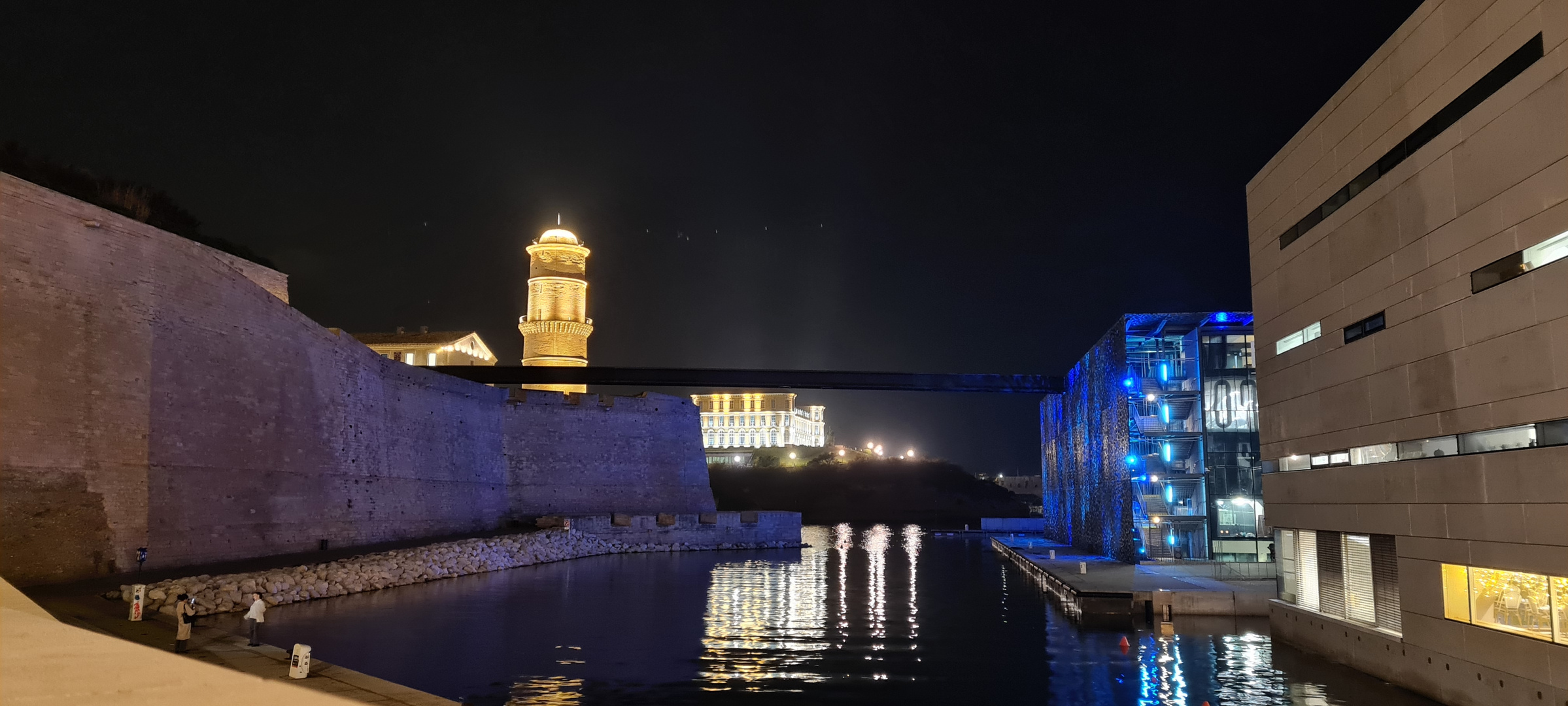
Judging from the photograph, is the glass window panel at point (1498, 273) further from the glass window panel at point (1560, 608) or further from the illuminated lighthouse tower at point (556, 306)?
the illuminated lighthouse tower at point (556, 306)

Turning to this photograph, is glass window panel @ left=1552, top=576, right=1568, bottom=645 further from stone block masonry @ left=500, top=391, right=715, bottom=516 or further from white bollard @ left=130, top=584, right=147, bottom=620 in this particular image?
stone block masonry @ left=500, top=391, right=715, bottom=516

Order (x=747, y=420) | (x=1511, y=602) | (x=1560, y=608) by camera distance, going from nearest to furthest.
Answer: (x=1560, y=608), (x=1511, y=602), (x=747, y=420)

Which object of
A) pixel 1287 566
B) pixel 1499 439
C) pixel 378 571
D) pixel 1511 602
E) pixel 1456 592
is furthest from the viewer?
pixel 378 571

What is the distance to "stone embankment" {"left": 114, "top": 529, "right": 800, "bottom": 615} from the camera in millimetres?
20312

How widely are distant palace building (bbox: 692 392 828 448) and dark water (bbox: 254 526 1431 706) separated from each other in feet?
309

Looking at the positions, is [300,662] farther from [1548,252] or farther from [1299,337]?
[1299,337]

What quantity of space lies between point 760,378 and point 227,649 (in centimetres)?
4006

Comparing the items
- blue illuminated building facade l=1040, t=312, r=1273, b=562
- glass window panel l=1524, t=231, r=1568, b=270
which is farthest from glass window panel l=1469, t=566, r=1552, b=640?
blue illuminated building facade l=1040, t=312, r=1273, b=562

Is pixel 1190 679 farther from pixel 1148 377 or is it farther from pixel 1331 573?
pixel 1148 377

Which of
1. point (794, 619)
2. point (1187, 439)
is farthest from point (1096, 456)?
point (794, 619)

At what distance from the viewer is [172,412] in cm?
2277

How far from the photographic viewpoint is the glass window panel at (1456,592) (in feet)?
42.8

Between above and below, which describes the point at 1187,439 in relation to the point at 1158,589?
above

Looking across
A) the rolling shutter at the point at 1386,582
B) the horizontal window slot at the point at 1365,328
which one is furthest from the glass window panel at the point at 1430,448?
the horizontal window slot at the point at 1365,328
